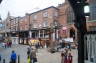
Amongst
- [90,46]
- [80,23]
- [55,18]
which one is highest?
[55,18]

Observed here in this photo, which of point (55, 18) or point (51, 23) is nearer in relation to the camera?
point (51, 23)

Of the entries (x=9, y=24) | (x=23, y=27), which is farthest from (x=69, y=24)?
(x=9, y=24)

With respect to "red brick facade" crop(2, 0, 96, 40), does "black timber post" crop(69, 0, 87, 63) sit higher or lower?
lower

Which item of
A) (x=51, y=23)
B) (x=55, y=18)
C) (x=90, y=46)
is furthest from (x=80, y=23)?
(x=55, y=18)

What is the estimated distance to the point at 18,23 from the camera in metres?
85.3

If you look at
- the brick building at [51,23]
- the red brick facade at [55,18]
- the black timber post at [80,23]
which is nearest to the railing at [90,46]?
the black timber post at [80,23]

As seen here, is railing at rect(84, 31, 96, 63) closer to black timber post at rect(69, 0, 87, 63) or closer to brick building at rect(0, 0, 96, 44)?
black timber post at rect(69, 0, 87, 63)

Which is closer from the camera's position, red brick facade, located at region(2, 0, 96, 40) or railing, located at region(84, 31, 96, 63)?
railing, located at region(84, 31, 96, 63)

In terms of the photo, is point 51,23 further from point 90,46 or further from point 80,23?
point 80,23

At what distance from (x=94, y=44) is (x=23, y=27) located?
235 feet

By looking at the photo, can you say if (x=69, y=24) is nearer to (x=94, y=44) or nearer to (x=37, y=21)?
(x=37, y=21)

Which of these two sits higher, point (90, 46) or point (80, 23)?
point (80, 23)

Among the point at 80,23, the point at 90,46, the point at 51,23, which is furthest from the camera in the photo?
the point at 51,23

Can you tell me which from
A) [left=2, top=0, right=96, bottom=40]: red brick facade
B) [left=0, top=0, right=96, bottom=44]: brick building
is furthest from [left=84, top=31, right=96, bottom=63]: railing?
[left=2, top=0, right=96, bottom=40]: red brick facade
